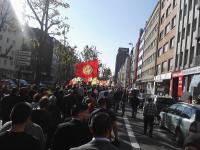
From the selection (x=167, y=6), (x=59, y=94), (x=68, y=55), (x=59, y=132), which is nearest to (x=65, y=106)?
(x=59, y=94)

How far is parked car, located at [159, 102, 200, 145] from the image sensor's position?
12.3 m

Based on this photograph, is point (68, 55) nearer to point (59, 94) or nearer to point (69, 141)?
point (59, 94)

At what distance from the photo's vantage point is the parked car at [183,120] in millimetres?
12310

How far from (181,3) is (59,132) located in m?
43.9

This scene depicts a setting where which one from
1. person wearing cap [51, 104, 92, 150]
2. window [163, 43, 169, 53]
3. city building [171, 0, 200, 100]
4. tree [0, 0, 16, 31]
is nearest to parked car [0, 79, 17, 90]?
tree [0, 0, 16, 31]

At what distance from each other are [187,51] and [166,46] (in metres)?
15.5

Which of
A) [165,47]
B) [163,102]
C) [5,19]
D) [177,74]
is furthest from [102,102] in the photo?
[165,47]

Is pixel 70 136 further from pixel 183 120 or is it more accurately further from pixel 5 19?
pixel 5 19

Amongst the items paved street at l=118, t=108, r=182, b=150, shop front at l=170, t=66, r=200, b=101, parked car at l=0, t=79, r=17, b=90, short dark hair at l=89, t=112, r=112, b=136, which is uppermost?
shop front at l=170, t=66, r=200, b=101

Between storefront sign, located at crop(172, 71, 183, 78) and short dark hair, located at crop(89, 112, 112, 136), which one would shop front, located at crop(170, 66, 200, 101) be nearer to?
storefront sign, located at crop(172, 71, 183, 78)

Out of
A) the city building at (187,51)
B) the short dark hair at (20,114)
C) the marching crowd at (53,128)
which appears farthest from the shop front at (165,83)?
the short dark hair at (20,114)

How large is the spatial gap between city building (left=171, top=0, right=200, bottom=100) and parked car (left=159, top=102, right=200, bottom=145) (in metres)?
19.0

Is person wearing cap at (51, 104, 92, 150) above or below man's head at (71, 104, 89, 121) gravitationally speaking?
below

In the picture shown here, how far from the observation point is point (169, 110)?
16.6 m
